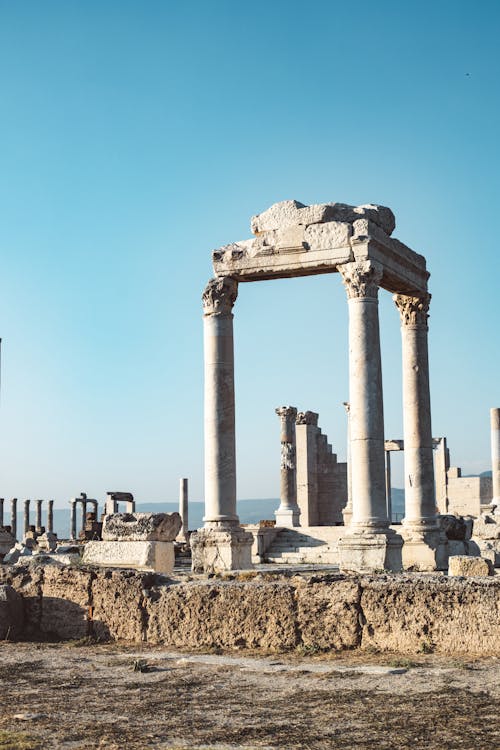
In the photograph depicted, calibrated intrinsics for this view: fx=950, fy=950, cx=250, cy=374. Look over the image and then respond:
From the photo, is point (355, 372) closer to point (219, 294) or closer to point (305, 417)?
point (219, 294)

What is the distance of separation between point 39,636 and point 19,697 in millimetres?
3362

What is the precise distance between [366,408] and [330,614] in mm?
9069

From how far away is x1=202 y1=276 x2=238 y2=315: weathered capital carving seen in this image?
A: 19.2 metres

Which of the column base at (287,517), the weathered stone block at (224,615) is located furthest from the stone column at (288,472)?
the weathered stone block at (224,615)

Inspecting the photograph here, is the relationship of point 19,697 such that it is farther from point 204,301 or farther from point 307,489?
point 307,489

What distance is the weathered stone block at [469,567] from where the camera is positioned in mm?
11922

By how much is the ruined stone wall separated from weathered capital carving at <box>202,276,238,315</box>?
9.48 meters

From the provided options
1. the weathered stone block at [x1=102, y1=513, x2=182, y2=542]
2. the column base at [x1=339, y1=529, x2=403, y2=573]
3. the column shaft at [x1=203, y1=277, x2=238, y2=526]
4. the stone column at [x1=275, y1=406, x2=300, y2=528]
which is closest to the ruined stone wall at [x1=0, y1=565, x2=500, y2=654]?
the weathered stone block at [x1=102, y1=513, x2=182, y2=542]

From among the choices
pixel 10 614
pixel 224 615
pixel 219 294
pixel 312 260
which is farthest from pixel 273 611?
pixel 219 294

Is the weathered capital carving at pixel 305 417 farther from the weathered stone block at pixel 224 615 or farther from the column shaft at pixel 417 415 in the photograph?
the weathered stone block at pixel 224 615

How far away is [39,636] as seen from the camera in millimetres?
10312

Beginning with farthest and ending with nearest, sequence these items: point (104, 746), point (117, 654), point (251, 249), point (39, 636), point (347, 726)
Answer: point (251, 249) → point (39, 636) → point (117, 654) → point (347, 726) → point (104, 746)

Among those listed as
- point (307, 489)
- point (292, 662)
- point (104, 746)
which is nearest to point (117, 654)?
point (292, 662)

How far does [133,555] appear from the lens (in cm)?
1543
